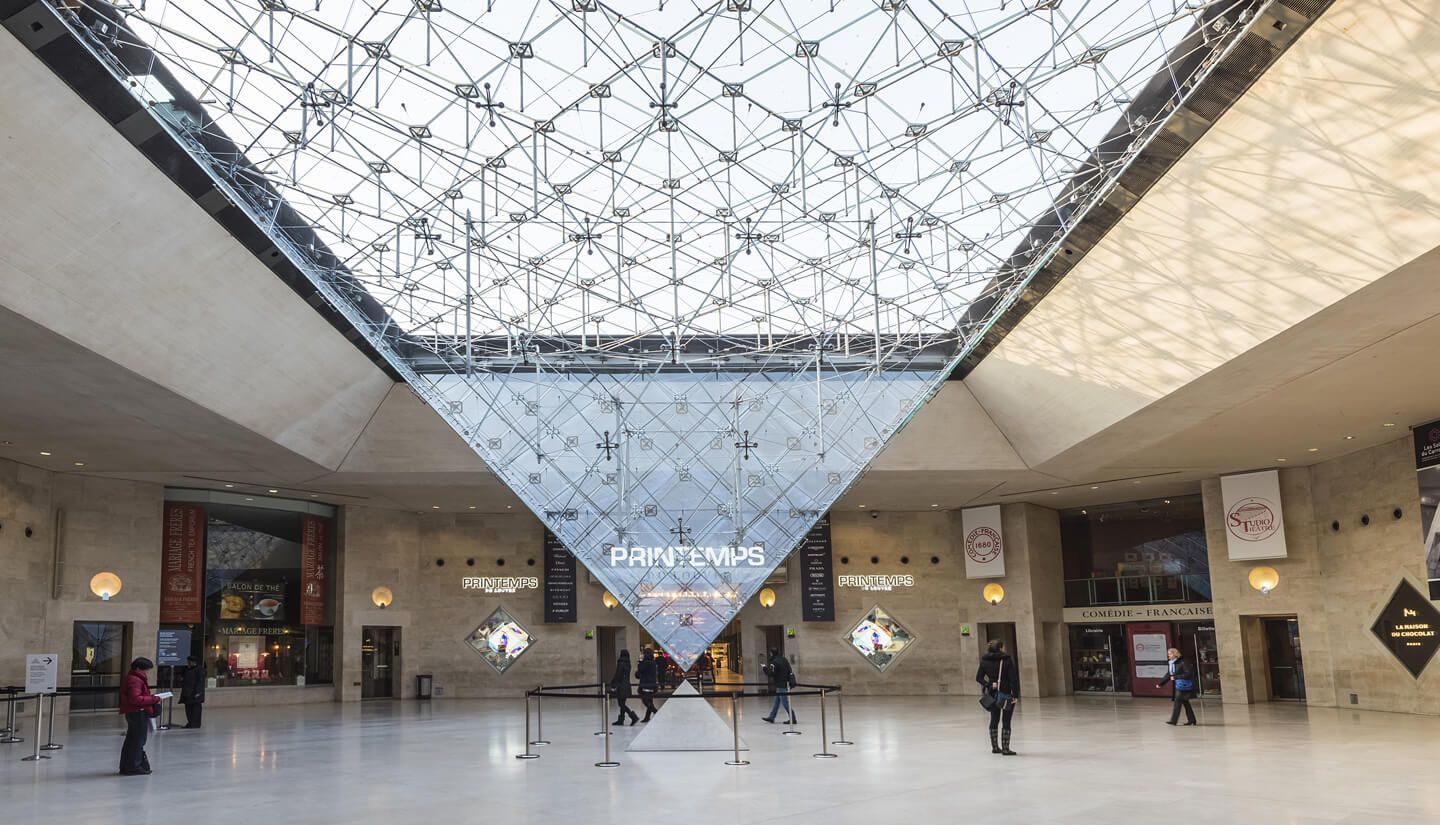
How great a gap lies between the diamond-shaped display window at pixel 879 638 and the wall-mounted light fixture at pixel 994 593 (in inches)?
84.3

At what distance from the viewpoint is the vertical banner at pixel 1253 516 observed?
22094 mm

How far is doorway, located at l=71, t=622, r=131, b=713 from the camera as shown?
2189 centimetres

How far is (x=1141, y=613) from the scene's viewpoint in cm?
2647

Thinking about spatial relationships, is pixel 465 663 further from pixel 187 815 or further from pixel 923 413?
pixel 187 815

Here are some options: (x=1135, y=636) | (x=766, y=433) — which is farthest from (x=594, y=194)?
(x=1135, y=636)

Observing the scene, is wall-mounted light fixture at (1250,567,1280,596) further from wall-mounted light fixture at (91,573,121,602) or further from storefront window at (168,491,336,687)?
wall-mounted light fixture at (91,573,121,602)

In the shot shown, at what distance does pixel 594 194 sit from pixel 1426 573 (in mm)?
14970

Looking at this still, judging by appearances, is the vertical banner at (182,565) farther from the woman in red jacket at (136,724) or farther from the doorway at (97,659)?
the woman in red jacket at (136,724)

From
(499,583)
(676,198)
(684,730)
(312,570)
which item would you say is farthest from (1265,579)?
(312,570)

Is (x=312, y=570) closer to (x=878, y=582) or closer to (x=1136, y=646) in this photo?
(x=878, y=582)

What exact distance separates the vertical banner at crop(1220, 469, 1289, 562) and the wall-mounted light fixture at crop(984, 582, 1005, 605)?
19.0ft

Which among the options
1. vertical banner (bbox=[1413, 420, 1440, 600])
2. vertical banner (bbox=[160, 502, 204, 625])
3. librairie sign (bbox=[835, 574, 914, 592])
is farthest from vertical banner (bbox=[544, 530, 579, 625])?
vertical banner (bbox=[1413, 420, 1440, 600])

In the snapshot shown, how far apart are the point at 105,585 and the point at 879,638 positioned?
17.3 metres

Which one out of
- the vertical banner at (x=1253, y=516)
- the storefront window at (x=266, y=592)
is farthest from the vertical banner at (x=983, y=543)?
the storefront window at (x=266, y=592)
